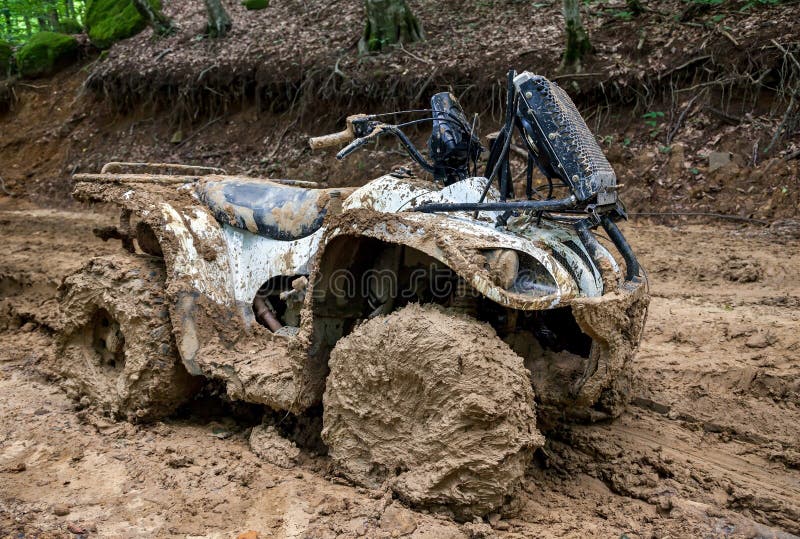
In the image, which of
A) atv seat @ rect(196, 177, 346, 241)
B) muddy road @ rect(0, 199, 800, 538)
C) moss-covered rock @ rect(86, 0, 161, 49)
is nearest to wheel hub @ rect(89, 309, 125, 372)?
muddy road @ rect(0, 199, 800, 538)

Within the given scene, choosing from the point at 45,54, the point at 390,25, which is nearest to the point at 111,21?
the point at 45,54

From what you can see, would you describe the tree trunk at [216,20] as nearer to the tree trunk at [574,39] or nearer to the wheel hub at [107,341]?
the tree trunk at [574,39]

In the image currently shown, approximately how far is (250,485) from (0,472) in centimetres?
128

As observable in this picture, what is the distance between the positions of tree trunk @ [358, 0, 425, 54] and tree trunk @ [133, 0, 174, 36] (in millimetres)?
4567

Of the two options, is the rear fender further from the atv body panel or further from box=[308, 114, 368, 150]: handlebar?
box=[308, 114, 368, 150]: handlebar

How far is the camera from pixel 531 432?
2932 mm

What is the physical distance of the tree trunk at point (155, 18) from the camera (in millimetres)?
12989

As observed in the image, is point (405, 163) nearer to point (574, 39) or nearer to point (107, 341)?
point (574, 39)

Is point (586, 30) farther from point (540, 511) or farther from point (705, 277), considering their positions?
point (540, 511)

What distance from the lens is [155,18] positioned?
13242 millimetres

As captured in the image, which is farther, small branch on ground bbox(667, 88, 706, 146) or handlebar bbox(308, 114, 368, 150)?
small branch on ground bbox(667, 88, 706, 146)

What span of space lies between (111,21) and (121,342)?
12171 millimetres

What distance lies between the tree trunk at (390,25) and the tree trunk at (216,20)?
311cm

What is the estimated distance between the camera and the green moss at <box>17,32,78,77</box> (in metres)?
14.5
